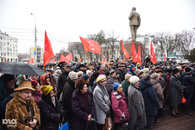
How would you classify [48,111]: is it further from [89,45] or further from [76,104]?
[89,45]

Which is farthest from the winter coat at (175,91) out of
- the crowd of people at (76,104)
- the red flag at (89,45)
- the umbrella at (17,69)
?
the umbrella at (17,69)

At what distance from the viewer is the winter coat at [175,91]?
235 inches

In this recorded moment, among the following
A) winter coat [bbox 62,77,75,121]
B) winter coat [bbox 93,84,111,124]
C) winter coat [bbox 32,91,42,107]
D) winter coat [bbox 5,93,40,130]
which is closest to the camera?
winter coat [bbox 5,93,40,130]

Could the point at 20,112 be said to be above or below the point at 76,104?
above

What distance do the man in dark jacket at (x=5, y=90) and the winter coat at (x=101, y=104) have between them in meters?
2.05

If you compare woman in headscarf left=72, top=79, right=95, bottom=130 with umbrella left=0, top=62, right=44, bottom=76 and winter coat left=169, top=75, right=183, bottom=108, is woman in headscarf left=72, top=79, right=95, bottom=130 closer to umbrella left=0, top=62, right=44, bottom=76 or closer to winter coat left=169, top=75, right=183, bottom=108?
umbrella left=0, top=62, right=44, bottom=76

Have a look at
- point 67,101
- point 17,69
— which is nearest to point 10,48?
point 67,101

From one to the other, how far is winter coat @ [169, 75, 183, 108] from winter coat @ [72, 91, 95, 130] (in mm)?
3900

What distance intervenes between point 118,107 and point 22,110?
249cm

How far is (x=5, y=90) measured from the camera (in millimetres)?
3125

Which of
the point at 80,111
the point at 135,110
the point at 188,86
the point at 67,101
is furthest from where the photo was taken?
the point at 188,86

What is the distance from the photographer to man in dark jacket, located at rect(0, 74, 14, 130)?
9.44 feet

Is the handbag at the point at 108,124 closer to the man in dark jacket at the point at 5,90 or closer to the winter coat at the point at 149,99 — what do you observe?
the winter coat at the point at 149,99

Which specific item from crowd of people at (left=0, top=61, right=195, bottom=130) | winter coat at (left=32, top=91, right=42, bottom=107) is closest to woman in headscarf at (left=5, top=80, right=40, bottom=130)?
crowd of people at (left=0, top=61, right=195, bottom=130)
